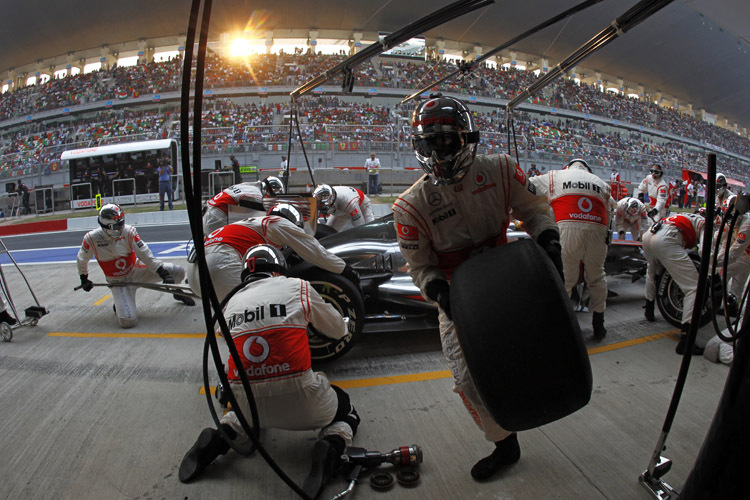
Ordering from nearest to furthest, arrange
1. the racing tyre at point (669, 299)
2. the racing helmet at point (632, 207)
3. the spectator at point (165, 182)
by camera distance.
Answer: the racing tyre at point (669, 299) < the racing helmet at point (632, 207) < the spectator at point (165, 182)

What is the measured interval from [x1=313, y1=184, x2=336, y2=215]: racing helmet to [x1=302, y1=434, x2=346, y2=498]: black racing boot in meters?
4.42

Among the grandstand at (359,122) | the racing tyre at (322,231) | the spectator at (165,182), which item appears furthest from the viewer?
the spectator at (165,182)

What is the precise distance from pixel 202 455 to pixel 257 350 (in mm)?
634

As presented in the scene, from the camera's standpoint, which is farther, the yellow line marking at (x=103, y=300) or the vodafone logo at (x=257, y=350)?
the yellow line marking at (x=103, y=300)

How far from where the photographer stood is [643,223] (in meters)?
6.08

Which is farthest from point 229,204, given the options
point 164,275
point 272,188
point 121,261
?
point 121,261

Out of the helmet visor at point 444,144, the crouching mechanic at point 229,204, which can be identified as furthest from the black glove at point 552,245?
the crouching mechanic at point 229,204

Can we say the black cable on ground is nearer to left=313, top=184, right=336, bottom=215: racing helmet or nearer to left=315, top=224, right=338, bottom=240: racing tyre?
left=315, top=224, right=338, bottom=240: racing tyre

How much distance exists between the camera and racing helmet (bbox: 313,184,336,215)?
6434 millimetres

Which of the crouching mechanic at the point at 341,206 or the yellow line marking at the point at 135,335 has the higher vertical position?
the crouching mechanic at the point at 341,206

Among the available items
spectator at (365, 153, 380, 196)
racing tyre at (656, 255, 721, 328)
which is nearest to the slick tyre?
racing tyre at (656, 255, 721, 328)

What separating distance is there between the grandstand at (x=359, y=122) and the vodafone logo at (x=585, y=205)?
3.46 meters

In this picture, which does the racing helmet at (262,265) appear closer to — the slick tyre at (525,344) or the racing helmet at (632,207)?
the slick tyre at (525,344)

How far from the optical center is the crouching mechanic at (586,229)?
3.98m
